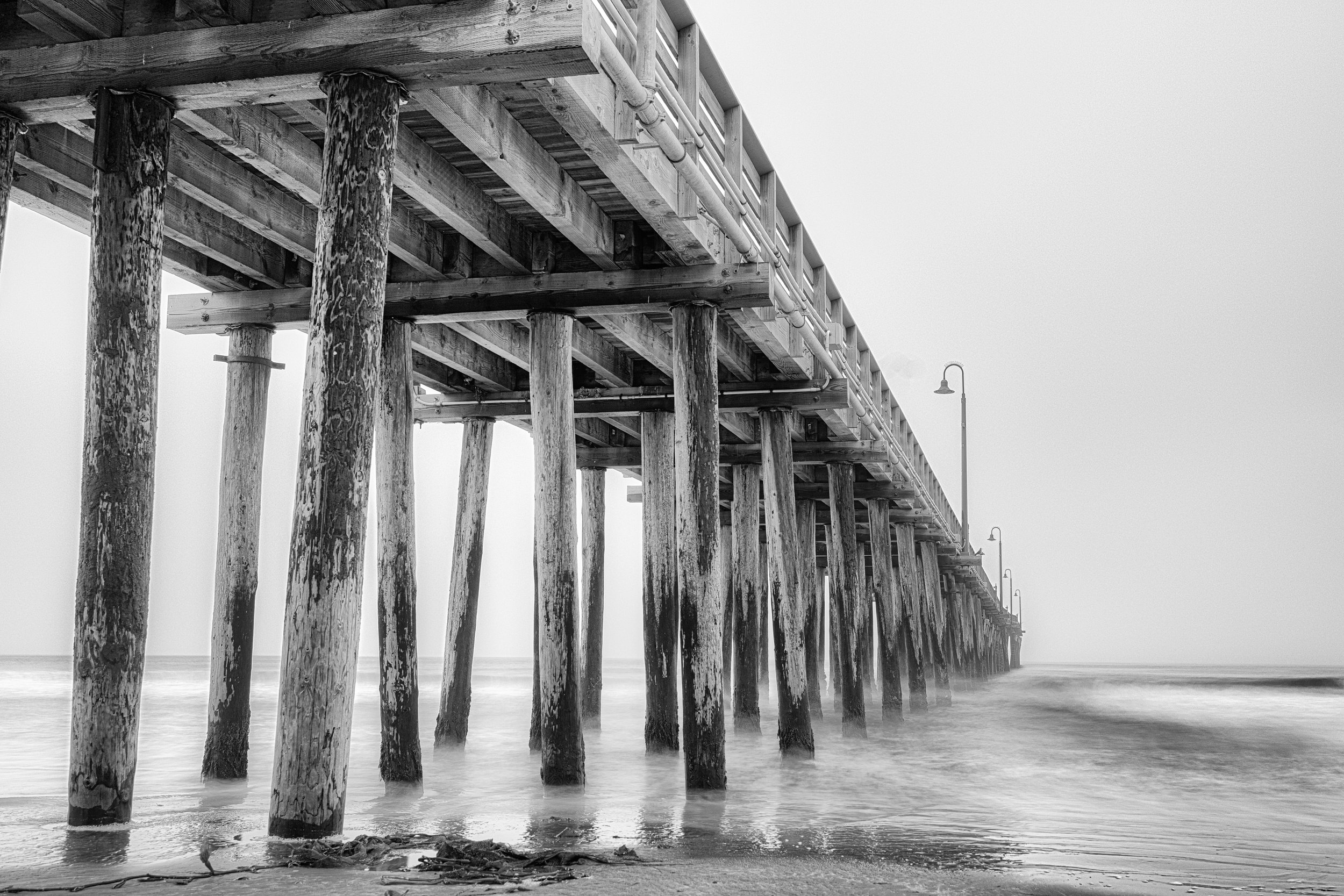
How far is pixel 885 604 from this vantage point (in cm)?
2055

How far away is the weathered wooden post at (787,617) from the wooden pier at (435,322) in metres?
0.04

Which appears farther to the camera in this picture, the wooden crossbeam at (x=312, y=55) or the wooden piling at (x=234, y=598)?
the wooden piling at (x=234, y=598)

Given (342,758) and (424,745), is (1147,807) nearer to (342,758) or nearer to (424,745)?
(342,758)

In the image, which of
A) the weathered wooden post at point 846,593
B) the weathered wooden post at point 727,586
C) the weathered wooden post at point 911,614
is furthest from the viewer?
the weathered wooden post at point 727,586

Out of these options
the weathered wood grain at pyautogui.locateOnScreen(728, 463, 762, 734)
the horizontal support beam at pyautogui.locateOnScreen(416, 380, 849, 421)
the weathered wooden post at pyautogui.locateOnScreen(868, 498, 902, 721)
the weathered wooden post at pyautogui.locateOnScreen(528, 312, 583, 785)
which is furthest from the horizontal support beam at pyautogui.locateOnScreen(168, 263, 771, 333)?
the weathered wooden post at pyautogui.locateOnScreen(868, 498, 902, 721)

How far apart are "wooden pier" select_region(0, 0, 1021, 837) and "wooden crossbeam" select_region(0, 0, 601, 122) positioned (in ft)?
0.05

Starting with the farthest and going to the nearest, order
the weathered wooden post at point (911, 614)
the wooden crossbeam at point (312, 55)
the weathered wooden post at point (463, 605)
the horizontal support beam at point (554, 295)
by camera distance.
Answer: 1. the weathered wooden post at point (911, 614)
2. the weathered wooden post at point (463, 605)
3. the horizontal support beam at point (554, 295)
4. the wooden crossbeam at point (312, 55)

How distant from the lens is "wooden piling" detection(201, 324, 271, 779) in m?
9.27

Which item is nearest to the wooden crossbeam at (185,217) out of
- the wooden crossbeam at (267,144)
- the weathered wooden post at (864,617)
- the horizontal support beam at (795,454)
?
the wooden crossbeam at (267,144)

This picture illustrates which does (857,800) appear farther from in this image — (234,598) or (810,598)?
(810,598)

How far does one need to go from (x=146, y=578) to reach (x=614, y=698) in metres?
27.0

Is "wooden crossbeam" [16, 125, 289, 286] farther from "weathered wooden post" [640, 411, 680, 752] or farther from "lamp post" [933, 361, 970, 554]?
"lamp post" [933, 361, 970, 554]

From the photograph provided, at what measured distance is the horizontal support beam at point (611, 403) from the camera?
13.3 metres

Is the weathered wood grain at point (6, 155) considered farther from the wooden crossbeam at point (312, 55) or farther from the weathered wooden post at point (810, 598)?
the weathered wooden post at point (810, 598)
